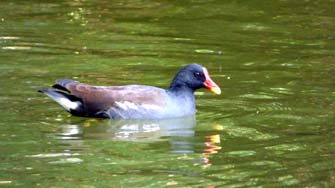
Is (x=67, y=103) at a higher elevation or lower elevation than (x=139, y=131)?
higher

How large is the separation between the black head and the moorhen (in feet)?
0.40

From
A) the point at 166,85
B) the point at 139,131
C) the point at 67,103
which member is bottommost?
the point at 139,131

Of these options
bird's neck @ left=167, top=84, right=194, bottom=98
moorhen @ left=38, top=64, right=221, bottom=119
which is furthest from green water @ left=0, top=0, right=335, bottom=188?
bird's neck @ left=167, top=84, right=194, bottom=98

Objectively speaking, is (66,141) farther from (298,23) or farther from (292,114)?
(298,23)

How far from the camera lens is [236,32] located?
17.7 meters

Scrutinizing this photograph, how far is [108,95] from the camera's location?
12789 millimetres

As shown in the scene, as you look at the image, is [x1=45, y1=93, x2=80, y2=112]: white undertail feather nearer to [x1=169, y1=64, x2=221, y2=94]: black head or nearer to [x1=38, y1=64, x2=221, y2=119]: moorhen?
[x1=38, y1=64, x2=221, y2=119]: moorhen

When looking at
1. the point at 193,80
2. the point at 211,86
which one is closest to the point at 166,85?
the point at 193,80

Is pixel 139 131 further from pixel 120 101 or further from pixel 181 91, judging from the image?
pixel 181 91

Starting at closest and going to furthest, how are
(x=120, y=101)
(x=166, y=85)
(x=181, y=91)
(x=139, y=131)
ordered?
(x=139, y=131) → (x=120, y=101) → (x=181, y=91) → (x=166, y=85)

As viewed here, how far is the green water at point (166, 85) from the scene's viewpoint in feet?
33.9

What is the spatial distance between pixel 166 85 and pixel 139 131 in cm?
202

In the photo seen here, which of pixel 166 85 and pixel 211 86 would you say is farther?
pixel 166 85

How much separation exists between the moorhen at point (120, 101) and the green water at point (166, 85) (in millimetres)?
122
